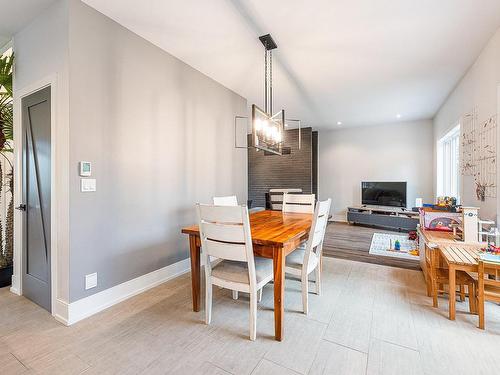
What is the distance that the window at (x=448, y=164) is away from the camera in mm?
4324

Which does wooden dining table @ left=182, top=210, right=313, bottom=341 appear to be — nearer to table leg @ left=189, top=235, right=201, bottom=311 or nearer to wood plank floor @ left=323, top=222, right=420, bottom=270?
table leg @ left=189, top=235, right=201, bottom=311

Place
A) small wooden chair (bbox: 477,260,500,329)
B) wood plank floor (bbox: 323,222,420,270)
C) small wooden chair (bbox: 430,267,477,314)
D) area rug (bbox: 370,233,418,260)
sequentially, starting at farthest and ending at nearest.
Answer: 1. area rug (bbox: 370,233,418,260)
2. wood plank floor (bbox: 323,222,420,270)
3. small wooden chair (bbox: 430,267,477,314)
4. small wooden chair (bbox: 477,260,500,329)

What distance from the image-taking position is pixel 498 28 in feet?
7.63

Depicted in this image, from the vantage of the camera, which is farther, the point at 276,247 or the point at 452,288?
the point at 452,288

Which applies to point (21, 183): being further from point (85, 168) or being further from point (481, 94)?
point (481, 94)

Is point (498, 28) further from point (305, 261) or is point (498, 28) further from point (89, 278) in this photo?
point (89, 278)

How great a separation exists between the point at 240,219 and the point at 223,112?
2.55 meters

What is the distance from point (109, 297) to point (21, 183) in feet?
4.80

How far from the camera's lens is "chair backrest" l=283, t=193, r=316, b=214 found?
303cm

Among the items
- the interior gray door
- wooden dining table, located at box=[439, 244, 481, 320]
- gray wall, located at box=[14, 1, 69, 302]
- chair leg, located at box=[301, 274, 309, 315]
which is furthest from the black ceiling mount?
wooden dining table, located at box=[439, 244, 481, 320]

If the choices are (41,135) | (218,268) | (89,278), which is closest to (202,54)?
(41,135)

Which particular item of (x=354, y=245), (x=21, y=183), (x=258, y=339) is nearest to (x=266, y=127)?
(x=258, y=339)

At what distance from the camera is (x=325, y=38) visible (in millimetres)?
2525

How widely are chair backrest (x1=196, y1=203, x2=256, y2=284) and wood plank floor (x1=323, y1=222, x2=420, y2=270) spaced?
2.43 metres
